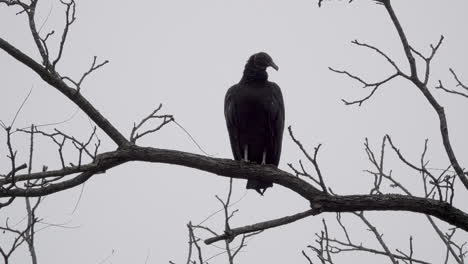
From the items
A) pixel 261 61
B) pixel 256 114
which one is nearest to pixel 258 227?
pixel 256 114

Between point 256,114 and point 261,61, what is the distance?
20.3 inches

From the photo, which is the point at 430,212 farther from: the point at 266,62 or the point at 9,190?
the point at 266,62

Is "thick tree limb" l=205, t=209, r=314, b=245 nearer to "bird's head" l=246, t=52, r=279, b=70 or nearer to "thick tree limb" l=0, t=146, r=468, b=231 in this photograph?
"thick tree limb" l=0, t=146, r=468, b=231

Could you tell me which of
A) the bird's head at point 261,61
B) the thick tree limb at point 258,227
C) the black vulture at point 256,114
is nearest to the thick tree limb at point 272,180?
the thick tree limb at point 258,227

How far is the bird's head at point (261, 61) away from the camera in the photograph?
13.7ft

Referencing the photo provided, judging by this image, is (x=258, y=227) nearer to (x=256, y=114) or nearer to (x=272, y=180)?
(x=272, y=180)

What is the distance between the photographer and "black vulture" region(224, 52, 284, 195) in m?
3.90

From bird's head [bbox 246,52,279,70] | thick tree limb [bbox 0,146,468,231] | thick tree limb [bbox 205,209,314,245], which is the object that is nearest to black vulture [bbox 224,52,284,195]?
bird's head [bbox 246,52,279,70]

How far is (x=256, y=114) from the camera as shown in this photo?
3906mm

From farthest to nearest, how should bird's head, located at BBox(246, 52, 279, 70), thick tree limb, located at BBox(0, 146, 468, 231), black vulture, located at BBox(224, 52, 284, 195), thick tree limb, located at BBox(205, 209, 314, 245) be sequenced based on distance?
bird's head, located at BBox(246, 52, 279, 70), black vulture, located at BBox(224, 52, 284, 195), thick tree limb, located at BBox(0, 146, 468, 231), thick tree limb, located at BBox(205, 209, 314, 245)

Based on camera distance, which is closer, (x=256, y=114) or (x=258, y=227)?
(x=258, y=227)

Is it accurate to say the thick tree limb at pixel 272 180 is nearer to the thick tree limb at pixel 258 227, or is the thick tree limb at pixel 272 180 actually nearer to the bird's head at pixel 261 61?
the thick tree limb at pixel 258 227

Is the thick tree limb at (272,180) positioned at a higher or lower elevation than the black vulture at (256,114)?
lower

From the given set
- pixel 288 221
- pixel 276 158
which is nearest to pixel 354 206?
pixel 288 221
